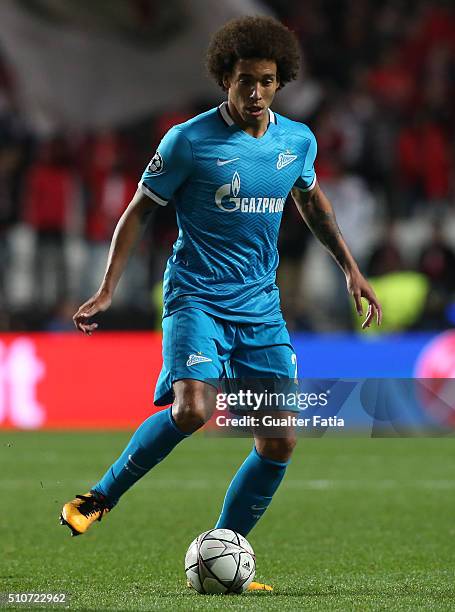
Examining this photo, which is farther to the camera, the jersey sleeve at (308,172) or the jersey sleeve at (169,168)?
the jersey sleeve at (308,172)

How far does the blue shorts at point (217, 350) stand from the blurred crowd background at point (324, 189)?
24.5ft

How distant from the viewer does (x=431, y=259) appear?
45.5 ft

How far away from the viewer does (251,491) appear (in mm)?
5438

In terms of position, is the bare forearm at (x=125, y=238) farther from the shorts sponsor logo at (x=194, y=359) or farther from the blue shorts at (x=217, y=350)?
the shorts sponsor logo at (x=194, y=359)

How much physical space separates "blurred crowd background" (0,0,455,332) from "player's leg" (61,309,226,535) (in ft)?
25.2

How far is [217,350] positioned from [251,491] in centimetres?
61

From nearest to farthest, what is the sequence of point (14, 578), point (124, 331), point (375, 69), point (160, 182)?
point (160, 182) < point (14, 578) < point (124, 331) < point (375, 69)

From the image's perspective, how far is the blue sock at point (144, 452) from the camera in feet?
16.9

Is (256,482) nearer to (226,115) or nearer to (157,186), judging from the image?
(157,186)

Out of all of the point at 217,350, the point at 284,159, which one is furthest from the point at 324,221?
the point at 217,350

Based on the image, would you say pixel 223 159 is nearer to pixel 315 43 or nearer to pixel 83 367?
pixel 83 367

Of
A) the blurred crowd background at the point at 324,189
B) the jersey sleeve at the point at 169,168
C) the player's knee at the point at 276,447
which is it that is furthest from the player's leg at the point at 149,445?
the blurred crowd background at the point at 324,189

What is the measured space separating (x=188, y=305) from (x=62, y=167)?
938 cm

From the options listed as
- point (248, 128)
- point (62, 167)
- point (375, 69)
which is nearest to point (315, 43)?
point (375, 69)
